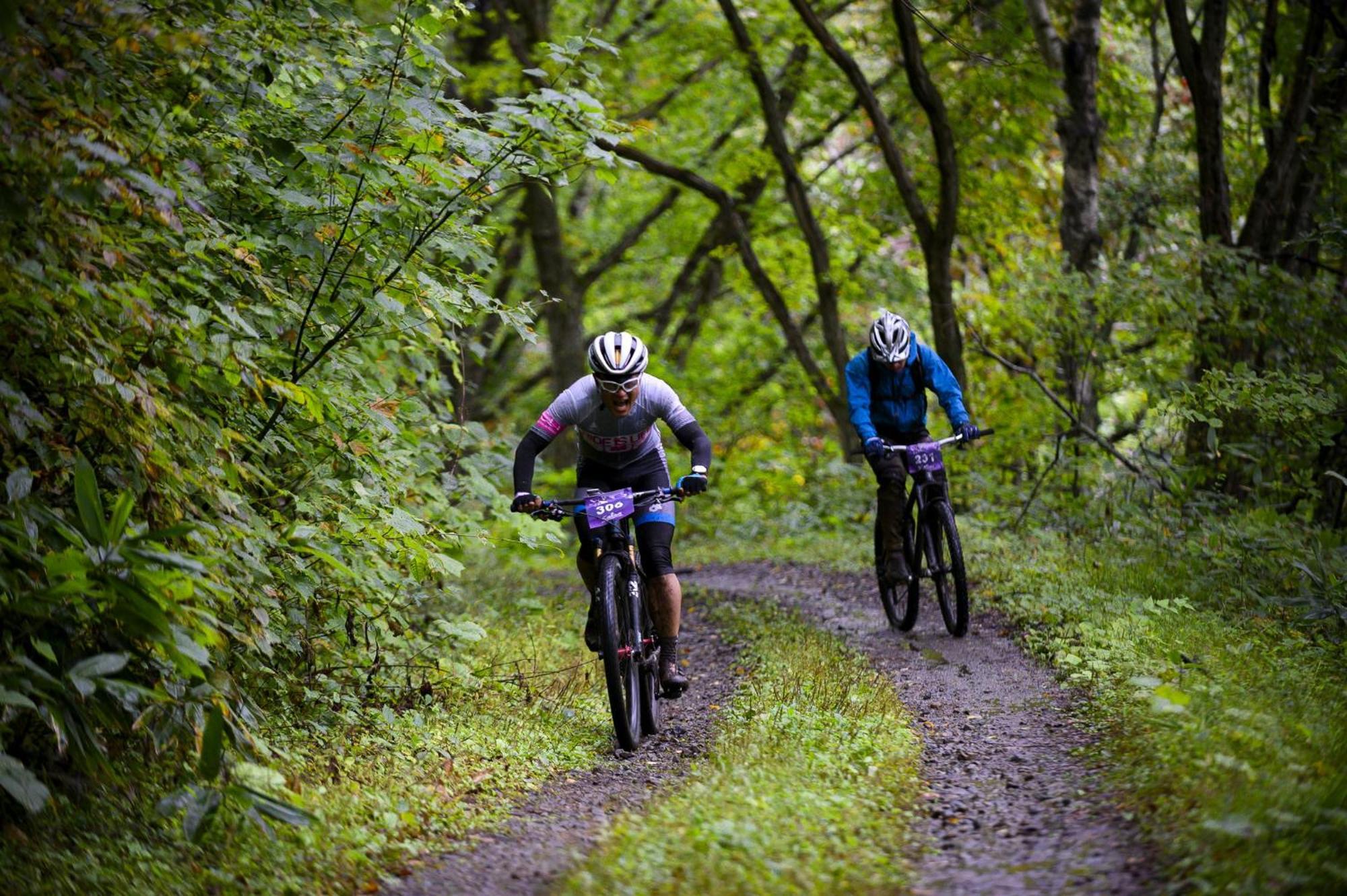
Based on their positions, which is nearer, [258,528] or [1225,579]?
[258,528]

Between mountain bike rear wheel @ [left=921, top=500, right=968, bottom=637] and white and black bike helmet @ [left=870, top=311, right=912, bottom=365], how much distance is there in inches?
45.6

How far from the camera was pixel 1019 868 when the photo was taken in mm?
4195

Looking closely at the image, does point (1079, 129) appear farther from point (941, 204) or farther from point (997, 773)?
point (997, 773)

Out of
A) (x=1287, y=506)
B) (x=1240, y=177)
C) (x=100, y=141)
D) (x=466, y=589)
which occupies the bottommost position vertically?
(x=466, y=589)

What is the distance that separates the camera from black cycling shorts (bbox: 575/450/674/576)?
22.5 feet

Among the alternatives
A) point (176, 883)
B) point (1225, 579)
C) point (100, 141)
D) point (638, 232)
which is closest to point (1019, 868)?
point (176, 883)

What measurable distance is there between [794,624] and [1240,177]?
1125 cm

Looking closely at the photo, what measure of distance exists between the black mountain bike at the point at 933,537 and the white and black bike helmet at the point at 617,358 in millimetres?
2778

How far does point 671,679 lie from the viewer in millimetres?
6922

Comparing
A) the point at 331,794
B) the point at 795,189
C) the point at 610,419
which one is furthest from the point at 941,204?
the point at 331,794

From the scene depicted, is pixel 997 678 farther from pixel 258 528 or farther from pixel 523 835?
pixel 258 528

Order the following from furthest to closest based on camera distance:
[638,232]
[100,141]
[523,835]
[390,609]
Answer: [638,232] → [390,609] → [523,835] → [100,141]

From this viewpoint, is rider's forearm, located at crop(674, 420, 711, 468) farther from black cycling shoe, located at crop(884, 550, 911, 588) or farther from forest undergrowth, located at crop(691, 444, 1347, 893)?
black cycling shoe, located at crop(884, 550, 911, 588)

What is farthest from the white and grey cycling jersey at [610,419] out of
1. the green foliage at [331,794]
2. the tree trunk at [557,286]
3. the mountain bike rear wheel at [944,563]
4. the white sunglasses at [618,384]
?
the tree trunk at [557,286]
